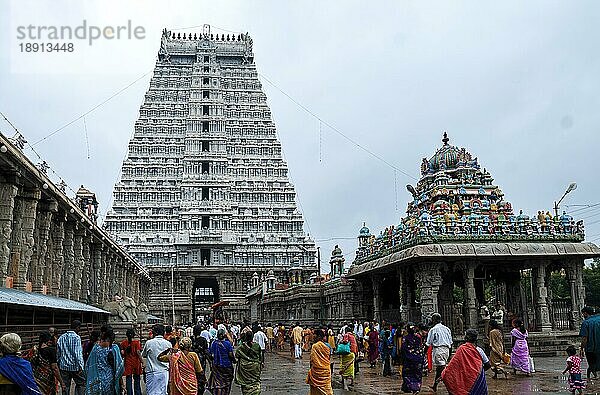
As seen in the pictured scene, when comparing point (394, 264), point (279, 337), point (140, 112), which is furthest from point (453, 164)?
point (140, 112)

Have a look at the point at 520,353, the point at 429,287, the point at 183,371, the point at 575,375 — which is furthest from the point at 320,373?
the point at 429,287

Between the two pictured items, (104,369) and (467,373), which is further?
(104,369)

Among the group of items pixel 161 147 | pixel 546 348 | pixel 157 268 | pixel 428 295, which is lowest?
pixel 546 348

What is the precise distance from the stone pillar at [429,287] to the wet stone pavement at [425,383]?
285 cm

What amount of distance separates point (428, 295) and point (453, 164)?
868 centimetres

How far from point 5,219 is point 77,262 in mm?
12053

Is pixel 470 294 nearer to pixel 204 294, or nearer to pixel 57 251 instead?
pixel 57 251

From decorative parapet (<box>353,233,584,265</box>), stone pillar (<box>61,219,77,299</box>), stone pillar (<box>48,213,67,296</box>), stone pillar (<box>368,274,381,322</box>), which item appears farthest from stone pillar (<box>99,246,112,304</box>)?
decorative parapet (<box>353,233,584,265</box>)

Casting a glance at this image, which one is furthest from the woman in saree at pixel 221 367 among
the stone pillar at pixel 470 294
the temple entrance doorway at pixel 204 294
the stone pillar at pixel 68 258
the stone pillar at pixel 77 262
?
the temple entrance doorway at pixel 204 294

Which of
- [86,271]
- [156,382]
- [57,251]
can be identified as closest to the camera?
[156,382]

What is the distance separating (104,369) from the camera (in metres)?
10.2

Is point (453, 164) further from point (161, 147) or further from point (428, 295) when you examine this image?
point (161, 147)

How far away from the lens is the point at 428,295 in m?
23.2

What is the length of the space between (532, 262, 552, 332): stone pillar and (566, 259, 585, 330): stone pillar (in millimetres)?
955
